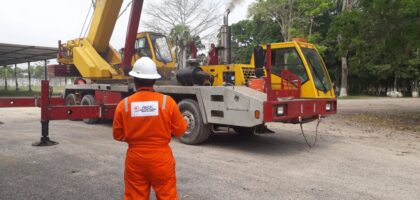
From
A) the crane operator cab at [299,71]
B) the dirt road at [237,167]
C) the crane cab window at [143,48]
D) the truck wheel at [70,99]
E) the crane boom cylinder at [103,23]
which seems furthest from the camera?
the truck wheel at [70,99]

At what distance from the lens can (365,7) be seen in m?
14.3

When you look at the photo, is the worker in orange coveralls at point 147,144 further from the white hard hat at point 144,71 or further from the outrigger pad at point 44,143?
the outrigger pad at point 44,143

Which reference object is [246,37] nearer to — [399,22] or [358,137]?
[399,22]

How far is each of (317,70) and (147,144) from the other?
626cm

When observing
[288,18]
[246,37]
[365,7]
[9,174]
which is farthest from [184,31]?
[9,174]

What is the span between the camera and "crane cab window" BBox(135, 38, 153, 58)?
11.8 metres

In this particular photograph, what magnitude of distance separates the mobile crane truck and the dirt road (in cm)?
63

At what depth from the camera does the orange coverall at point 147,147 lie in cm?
343

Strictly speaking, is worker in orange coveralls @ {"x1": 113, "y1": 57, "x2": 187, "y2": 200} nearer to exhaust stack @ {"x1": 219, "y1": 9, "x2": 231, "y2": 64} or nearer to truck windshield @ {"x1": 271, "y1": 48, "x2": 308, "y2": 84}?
truck windshield @ {"x1": 271, "y1": 48, "x2": 308, "y2": 84}

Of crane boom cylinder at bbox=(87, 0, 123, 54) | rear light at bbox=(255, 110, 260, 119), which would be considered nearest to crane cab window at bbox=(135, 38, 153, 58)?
crane boom cylinder at bbox=(87, 0, 123, 54)

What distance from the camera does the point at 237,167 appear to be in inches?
258

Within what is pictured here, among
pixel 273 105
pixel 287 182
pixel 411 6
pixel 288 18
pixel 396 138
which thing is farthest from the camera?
pixel 288 18

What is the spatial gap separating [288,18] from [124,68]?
2931 cm

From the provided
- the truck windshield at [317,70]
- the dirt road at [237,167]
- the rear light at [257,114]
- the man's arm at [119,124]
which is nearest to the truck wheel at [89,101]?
the dirt road at [237,167]
